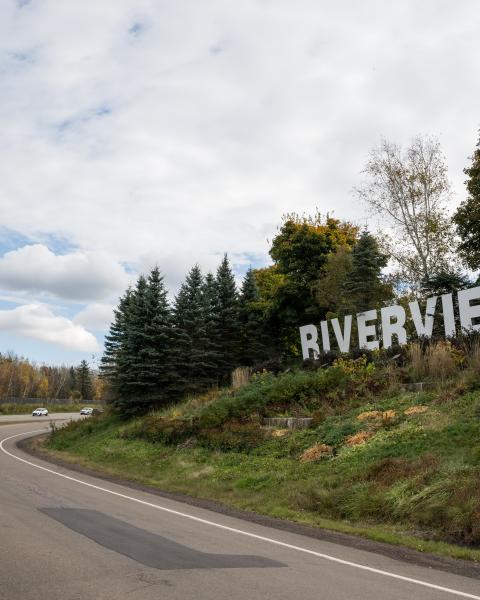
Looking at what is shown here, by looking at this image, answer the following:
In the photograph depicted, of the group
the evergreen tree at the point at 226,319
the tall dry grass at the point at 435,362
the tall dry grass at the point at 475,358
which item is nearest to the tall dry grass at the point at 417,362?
the tall dry grass at the point at 435,362

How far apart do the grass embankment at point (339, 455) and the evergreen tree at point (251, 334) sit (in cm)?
1360

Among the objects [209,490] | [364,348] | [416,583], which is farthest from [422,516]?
[364,348]

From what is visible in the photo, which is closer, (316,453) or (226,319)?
(316,453)

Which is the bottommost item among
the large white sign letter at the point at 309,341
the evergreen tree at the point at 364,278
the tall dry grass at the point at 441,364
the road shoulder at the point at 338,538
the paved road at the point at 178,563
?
the road shoulder at the point at 338,538

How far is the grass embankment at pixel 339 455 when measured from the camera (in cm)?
1070

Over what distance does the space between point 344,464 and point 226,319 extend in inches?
1070

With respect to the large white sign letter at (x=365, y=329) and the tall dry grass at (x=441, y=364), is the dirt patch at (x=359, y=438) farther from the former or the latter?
the large white sign letter at (x=365, y=329)

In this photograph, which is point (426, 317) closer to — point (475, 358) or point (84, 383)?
point (475, 358)

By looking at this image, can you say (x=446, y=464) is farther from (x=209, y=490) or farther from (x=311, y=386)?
(x=311, y=386)

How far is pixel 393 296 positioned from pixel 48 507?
88.6 ft

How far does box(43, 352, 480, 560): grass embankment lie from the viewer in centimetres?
1070

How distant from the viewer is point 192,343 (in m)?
37.0

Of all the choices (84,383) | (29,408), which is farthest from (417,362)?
(84,383)

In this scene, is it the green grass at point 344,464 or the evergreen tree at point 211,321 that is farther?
the evergreen tree at point 211,321
